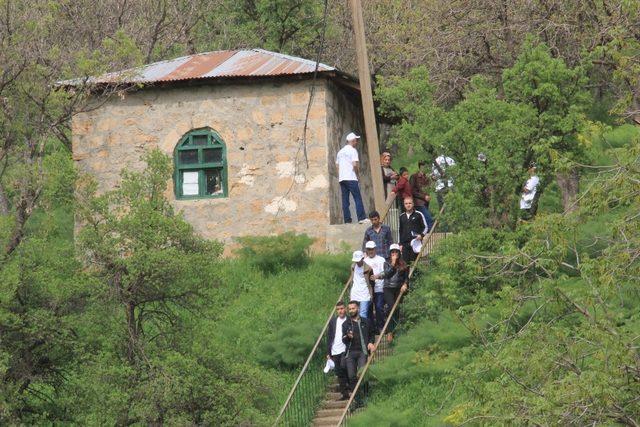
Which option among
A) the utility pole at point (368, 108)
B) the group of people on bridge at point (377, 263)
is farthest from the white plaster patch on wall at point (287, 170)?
the utility pole at point (368, 108)

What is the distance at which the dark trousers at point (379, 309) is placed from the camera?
26250mm

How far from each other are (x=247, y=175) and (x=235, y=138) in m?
0.83

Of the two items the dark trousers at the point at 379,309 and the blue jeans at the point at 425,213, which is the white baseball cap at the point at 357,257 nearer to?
the dark trousers at the point at 379,309

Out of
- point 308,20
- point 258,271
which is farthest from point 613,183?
point 308,20

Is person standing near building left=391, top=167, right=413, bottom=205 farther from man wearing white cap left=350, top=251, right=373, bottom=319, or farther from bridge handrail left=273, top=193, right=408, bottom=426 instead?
man wearing white cap left=350, top=251, right=373, bottom=319

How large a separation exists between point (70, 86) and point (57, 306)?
28.7ft

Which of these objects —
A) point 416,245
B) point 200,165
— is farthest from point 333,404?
point 200,165

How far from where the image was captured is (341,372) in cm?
2483

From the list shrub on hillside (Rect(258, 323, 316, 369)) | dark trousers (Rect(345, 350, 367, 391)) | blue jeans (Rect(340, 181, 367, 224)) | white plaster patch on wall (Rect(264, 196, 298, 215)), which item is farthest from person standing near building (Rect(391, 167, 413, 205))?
dark trousers (Rect(345, 350, 367, 391))

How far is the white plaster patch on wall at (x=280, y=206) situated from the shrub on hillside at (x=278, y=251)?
0.87 metres

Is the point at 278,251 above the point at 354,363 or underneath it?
above

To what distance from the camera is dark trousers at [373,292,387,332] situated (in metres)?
26.2

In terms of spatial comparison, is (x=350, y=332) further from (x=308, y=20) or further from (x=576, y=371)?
(x=308, y=20)

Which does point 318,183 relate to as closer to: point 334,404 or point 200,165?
point 200,165
